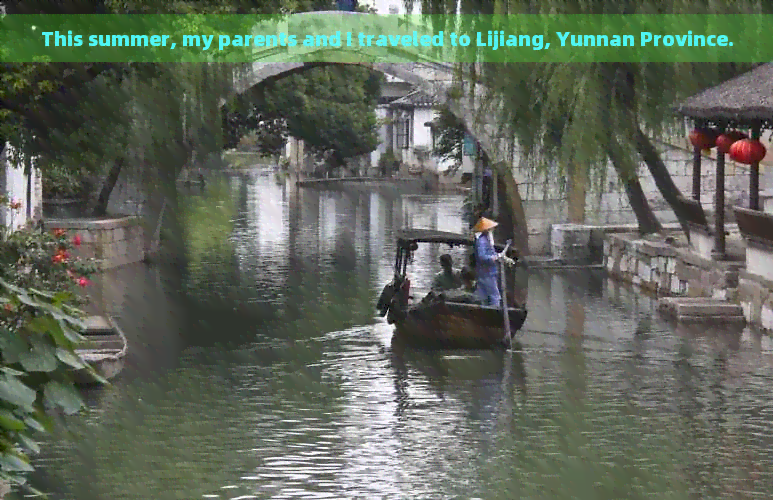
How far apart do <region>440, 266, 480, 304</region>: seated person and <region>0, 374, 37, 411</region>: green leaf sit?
10960mm

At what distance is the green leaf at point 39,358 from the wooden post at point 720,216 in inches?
594

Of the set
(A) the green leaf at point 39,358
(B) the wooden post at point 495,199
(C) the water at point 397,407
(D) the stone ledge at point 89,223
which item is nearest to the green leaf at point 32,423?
(A) the green leaf at point 39,358

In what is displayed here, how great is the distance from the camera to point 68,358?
6020 millimetres

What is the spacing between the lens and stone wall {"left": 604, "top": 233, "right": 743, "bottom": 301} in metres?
19.5

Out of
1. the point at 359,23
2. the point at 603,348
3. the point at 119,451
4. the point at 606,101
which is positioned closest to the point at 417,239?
the point at 603,348

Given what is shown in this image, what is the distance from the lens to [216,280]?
23281 mm

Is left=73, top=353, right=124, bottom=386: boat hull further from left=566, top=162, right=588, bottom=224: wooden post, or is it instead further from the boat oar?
left=566, top=162, right=588, bottom=224: wooden post

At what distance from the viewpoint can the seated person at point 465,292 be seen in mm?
16766

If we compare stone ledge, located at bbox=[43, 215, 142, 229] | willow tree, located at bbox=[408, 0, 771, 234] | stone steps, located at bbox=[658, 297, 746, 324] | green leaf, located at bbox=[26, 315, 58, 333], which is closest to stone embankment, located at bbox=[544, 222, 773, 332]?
stone steps, located at bbox=[658, 297, 746, 324]

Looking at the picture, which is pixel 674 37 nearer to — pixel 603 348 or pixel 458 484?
pixel 603 348

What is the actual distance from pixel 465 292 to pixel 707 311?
144 inches

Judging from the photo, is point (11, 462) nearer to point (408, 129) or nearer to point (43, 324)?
point (43, 324)

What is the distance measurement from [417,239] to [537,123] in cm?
617

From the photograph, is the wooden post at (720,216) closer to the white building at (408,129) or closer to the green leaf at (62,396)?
the green leaf at (62,396)
